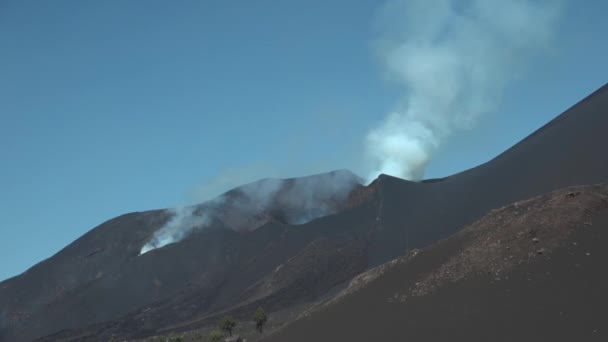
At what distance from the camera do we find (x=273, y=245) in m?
109

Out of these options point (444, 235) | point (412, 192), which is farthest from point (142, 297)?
point (444, 235)

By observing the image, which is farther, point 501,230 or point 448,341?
point 501,230

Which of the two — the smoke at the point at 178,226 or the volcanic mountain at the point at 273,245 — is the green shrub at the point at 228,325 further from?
the smoke at the point at 178,226

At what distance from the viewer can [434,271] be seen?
1880 inches

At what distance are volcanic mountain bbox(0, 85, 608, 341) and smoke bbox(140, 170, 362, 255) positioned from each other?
0.31m

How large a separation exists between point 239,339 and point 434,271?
2711cm

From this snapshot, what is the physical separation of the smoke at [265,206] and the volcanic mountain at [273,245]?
1.02 ft

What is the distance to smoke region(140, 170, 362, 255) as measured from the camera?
12619 centimetres

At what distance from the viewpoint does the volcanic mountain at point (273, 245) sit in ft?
245

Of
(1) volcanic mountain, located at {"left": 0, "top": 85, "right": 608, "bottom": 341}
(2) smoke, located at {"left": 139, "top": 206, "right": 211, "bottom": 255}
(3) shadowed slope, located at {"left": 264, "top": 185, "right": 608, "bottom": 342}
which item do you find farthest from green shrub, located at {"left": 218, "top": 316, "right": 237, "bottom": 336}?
(2) smoke, located at {"left": 139, "top": 206, "right": 211, "bottom": 255}

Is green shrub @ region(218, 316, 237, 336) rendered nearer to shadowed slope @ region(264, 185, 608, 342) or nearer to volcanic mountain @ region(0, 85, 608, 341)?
volcanic mountain @ region(0, 85, 608, 341)

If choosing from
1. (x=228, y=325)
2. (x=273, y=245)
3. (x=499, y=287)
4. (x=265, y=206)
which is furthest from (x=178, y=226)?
(x=499, y=287)

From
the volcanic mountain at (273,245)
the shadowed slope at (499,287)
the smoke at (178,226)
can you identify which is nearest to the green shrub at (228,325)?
the volcanic mountain at (273,245)

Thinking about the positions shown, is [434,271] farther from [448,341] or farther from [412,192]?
[412,192]
